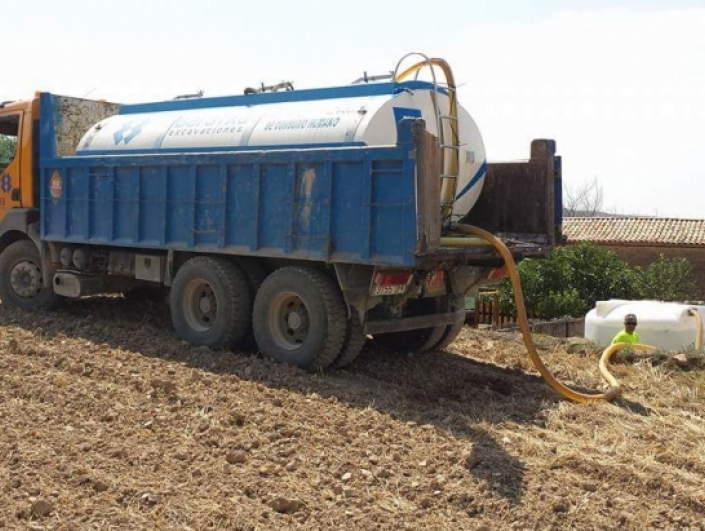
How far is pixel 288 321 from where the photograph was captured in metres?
8.38

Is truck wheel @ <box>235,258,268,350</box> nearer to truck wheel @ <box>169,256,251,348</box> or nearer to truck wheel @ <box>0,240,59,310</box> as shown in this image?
truck wheel @ <box>169,256,251,348</box>

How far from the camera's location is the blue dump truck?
7.64 meters

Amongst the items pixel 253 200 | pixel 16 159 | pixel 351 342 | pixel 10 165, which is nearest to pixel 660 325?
pixel 351 342

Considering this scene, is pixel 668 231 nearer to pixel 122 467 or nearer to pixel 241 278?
pixel 241 278

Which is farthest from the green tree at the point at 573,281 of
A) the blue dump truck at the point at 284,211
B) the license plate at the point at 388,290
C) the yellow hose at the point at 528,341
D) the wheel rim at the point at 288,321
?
the license plate at the point at 388,290

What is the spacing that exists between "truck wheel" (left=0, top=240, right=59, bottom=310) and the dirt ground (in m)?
1.99

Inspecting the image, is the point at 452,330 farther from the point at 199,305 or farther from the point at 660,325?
the point at 660,325

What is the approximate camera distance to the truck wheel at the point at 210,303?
876 centimetres

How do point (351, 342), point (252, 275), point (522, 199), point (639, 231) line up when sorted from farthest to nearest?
point (639, 231), point (522, 199), point (252, 275), point (351, 342)

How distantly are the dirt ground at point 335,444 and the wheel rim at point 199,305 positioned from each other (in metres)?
0.37

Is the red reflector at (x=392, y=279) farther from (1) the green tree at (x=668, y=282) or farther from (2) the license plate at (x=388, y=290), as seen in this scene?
(1) the green tree at (x=668, y=282)

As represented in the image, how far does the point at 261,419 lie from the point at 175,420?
621mm

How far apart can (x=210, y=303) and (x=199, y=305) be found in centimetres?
19

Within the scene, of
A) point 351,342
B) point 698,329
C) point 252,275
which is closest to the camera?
point 351,342
